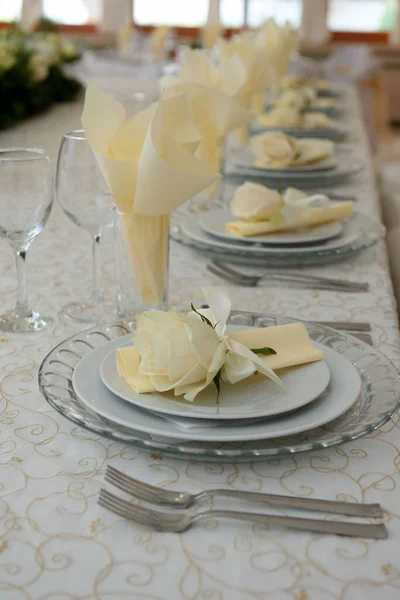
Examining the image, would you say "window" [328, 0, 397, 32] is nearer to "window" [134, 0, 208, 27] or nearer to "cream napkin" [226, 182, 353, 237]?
"window" [134, 0, 208, 27]

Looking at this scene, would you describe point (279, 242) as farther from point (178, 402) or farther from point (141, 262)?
point (178, 402)

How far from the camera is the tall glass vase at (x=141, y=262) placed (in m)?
0.93

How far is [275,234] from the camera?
49.7 inches

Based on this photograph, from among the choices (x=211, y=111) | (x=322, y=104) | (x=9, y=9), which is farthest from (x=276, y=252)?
(x=9, y=9)

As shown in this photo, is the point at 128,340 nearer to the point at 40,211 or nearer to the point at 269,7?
the point at 40,211

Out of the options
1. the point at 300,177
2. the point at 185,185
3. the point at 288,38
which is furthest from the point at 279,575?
the point at 288,38

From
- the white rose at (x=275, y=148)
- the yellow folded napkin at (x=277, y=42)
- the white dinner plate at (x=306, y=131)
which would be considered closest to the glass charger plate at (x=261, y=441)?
the white rose at (x=275, y=148)

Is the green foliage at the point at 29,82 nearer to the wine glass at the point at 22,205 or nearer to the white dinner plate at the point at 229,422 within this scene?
the wine glass at the point at 22,205

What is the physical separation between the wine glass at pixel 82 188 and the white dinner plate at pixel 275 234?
0.96 feet

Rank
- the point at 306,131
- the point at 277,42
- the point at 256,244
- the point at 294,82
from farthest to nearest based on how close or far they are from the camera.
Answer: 1. the point at 294,82
2. the point at 277,42
3. the point at 306,131
4. the point at 256,244

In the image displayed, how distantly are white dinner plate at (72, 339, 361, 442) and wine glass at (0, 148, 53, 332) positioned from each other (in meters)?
0.24

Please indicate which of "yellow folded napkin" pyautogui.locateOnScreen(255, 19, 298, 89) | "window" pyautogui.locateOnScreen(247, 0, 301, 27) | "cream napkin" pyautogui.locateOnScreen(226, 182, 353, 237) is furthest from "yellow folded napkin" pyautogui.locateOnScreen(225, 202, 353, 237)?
"window" pyautogui.locateOnScreen(247, 0, 301, 27)

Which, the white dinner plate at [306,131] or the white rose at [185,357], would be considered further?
the white dinner plate at [306,131]

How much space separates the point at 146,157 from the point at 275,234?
1.56ft
